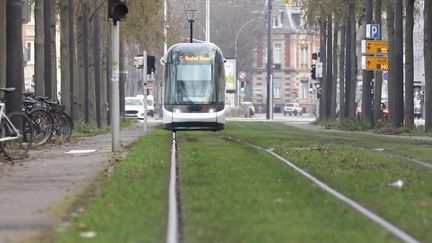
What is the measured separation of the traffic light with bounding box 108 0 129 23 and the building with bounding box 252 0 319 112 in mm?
90520

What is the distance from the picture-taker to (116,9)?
677 inches

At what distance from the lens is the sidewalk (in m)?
8.15

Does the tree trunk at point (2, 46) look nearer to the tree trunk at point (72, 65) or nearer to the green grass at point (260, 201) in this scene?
the green grass at point (260, 201)

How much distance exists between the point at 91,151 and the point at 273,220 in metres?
10.7

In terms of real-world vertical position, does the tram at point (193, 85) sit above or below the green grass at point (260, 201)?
above

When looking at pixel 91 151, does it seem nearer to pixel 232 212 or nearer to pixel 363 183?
pixel 363 183

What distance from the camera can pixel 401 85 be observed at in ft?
106

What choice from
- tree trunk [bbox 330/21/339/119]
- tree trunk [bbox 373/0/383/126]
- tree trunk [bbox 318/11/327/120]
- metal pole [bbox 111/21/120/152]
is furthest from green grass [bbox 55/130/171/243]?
tree trunk [bbox 318/11/327/120]

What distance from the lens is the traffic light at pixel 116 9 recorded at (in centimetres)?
1717

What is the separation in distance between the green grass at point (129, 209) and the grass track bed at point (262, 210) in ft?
1.06

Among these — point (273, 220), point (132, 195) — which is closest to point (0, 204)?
point (132, 195)

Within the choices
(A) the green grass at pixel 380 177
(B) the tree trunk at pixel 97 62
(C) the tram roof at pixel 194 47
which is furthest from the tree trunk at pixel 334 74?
(A) the green grass at pixel 380 177

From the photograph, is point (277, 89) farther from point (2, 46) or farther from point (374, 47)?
point (2, 46)

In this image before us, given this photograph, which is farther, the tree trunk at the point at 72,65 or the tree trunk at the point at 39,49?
the tree trunk at the point at 72,65
